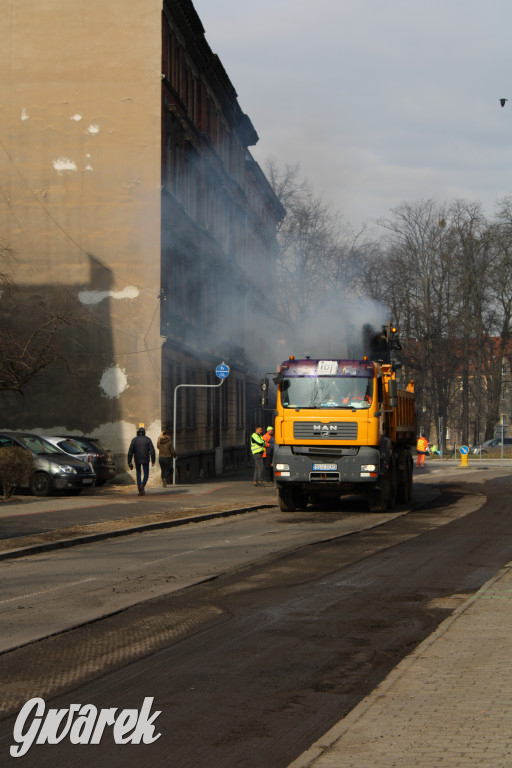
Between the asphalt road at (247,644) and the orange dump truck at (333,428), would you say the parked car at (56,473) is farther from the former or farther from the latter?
the asphalt road at (247,644)

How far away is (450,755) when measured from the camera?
4512mm

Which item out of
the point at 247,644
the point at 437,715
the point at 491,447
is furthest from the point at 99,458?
the point at 491,447

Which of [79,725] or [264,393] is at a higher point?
[264,393]

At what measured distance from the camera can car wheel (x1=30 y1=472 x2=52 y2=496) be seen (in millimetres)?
24312

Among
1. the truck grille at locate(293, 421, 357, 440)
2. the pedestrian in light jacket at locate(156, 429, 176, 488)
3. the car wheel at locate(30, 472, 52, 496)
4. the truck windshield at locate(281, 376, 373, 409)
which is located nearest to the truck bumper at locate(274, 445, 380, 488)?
the truck grille at locate(293, 421, 357, 440)

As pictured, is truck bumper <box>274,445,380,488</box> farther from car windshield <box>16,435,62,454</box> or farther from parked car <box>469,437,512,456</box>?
parked car <box>469,437,512,456</box>

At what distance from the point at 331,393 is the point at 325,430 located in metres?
0.82

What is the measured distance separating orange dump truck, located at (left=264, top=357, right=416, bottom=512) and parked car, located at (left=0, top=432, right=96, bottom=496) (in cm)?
597

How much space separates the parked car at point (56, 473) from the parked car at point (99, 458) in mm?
1710

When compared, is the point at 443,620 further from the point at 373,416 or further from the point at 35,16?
the point at 35,16

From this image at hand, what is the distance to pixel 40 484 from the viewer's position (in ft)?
80.3

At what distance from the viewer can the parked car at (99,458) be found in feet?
88.4

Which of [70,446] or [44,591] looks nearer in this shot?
[44,591]

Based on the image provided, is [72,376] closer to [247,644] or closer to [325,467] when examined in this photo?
[325,467]
